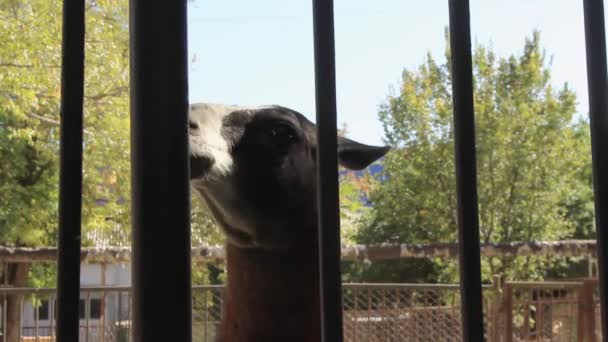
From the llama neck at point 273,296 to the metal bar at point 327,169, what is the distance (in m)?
1.50

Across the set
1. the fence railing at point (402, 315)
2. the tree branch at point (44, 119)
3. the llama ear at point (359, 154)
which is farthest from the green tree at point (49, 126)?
the llama ear at point (359, 154)

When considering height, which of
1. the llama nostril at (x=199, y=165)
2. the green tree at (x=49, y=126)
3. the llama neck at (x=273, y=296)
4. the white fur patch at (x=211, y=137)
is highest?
the green tree at (x=49, y=126)

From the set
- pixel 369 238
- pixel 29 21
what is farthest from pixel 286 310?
pixel 369 238

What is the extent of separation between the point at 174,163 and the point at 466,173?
0.27 m

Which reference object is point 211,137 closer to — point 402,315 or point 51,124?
point 402,315

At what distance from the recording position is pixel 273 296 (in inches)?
85.0

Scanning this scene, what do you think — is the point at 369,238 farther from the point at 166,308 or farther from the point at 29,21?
the point at 166,308

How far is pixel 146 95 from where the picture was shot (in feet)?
1.79

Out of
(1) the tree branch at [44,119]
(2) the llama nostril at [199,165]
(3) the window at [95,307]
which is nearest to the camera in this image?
(2) the llama nostril at [199,165]

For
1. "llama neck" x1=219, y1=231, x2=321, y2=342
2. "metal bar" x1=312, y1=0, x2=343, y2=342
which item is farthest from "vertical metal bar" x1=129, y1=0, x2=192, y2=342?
"llama neck" x1=219, y1=231, x2=321, y2=342

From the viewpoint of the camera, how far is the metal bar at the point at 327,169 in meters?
0.62

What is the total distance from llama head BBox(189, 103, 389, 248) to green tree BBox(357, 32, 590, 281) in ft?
39.9

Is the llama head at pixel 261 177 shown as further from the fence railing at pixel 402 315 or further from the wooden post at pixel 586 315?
the wooden post at pixel 586 315

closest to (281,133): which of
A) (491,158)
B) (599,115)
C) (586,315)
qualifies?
(599,115)
